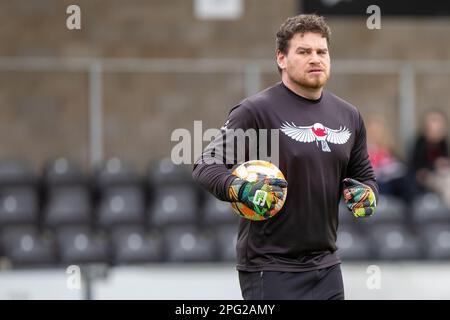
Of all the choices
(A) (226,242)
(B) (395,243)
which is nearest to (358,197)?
(A) (226,242)

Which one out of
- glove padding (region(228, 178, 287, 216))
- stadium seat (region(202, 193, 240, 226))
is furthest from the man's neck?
stadium seat (region(202, 193, 240, 226))

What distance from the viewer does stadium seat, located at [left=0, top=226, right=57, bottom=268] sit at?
11.3m

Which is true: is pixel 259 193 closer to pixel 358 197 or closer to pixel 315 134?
pixel 315 134

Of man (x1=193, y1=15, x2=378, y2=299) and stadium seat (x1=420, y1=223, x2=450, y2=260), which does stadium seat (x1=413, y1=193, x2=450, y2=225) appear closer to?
stadium seat (x1=420, y1=223, x2=450, y2=260)

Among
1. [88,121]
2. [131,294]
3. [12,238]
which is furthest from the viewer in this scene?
[88,121]

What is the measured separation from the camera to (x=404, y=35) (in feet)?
45.4

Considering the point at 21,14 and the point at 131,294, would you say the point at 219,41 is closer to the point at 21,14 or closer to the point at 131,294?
the point at 21,14

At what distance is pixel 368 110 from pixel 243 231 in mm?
8201

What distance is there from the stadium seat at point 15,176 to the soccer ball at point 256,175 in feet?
22.6

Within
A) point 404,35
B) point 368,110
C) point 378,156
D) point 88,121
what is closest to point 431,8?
point 404,35

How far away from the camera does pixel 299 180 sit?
5.47m

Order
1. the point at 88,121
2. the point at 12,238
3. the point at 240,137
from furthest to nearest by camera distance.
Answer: the point at 88,121, the point at 12,238, the point at 240,137

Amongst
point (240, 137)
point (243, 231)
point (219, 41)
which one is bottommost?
point (243, 231)

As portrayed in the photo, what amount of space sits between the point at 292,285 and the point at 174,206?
6.61 meters
